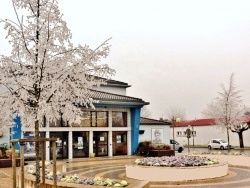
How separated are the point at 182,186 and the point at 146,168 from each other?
2499 mm

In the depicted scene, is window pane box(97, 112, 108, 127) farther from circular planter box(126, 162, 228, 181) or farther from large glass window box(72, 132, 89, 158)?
circular planter box(126, 162, 228, 181)

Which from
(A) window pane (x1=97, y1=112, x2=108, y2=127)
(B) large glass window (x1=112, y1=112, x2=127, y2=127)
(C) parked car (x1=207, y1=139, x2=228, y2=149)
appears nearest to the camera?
(A) window pane (x1=97, y1=112, x2=108, y2=127)

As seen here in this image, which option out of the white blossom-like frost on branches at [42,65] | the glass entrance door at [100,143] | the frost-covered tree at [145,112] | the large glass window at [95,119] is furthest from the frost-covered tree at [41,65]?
the frost-covered tree at [145,112]

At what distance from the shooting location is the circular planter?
1570 centimetres

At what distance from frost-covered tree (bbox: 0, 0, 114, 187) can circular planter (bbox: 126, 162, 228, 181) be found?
23.9 feet

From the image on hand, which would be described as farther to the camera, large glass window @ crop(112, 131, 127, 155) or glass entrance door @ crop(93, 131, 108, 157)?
large glass window @ crop(112, 131, 127, 155)

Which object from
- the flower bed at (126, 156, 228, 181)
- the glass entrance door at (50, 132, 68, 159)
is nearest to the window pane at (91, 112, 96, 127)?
the glass entrance door at (50, 132, 68, 159)

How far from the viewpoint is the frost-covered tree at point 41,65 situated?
942cm

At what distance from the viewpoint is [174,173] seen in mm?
15727

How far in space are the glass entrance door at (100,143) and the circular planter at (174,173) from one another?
14.2m

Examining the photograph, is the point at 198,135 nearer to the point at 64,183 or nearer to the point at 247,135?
the point at 247,135

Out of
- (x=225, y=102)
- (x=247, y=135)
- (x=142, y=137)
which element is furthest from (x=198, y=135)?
(x=142, y=137)

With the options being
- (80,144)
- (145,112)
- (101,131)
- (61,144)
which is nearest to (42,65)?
(61,144)

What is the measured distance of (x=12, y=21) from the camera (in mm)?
9609
